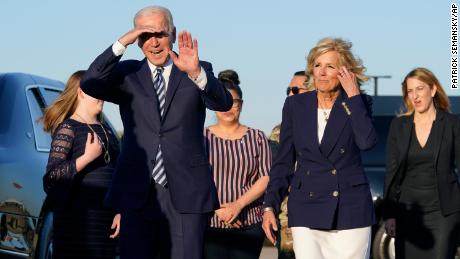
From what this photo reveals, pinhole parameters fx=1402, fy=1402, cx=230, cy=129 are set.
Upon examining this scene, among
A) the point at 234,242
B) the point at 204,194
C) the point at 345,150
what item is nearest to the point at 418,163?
the point at 234,242

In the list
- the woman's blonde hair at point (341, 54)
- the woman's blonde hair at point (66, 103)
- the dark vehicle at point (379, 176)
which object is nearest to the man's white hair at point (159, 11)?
the woman's blonde hair at point (341, 54)

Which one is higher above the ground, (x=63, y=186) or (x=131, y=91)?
(x=131, y=91)

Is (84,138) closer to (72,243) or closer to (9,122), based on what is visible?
(72,243)

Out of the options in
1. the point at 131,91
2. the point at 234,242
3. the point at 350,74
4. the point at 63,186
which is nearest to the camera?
the point at 131,91

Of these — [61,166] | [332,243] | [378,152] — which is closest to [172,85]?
[332,243]

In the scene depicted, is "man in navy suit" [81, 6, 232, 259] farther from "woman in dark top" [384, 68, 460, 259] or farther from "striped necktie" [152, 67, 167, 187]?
"woman in dark top" [384, 68, 460, 259]

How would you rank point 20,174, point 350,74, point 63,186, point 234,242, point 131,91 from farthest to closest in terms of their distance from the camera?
1. point 20,174
2. point 234,242
3. point 63,186
4. point 350,74
5. point 131,91

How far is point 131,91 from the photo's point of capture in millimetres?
7961

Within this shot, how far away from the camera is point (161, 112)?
7.94 meters

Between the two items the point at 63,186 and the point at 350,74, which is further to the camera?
the point at 63,186

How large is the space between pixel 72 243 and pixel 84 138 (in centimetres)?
72

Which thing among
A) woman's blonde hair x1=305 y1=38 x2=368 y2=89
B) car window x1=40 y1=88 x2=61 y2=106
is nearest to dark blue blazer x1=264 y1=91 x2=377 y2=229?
woman's blonde hair x1=305 y1=38 x2=368 y2=89

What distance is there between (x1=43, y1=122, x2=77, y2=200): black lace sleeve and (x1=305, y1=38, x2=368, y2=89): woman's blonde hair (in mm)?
1759

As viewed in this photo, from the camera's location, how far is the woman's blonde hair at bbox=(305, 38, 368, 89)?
28.3ft
